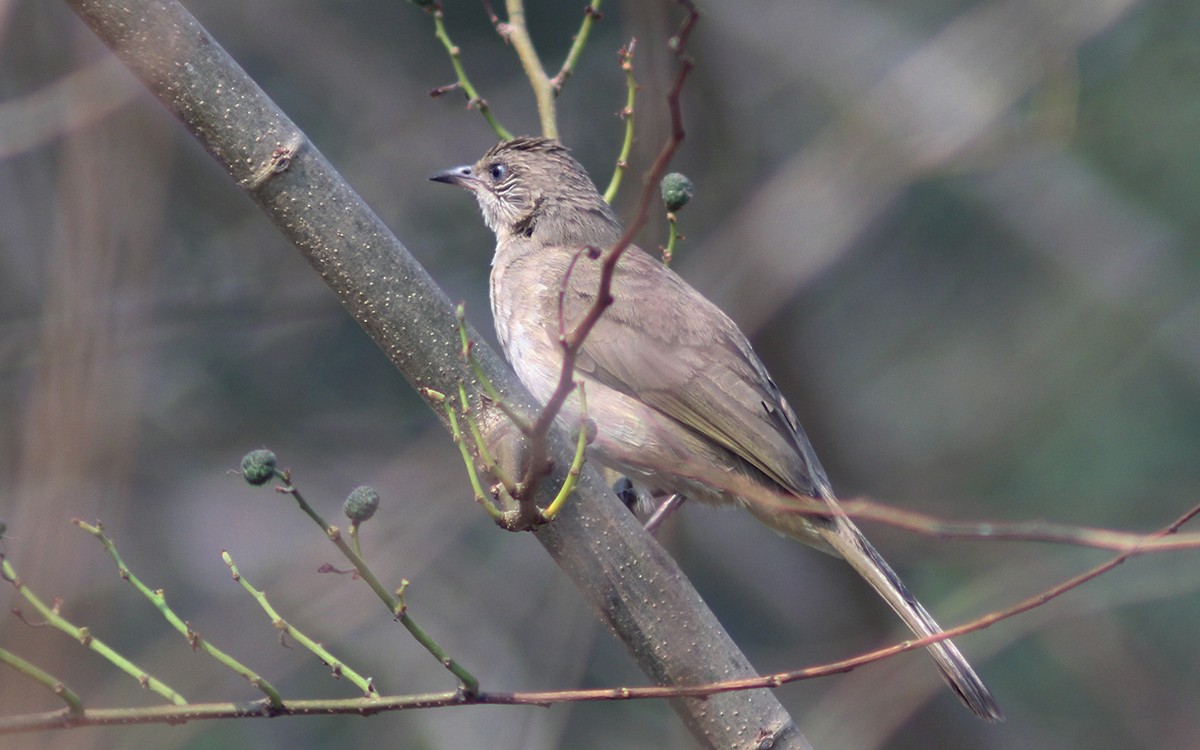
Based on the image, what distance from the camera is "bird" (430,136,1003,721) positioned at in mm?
4074

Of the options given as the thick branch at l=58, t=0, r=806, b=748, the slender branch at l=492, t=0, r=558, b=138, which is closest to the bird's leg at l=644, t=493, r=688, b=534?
the slender branch at l=492, t=0, r=558, b=138

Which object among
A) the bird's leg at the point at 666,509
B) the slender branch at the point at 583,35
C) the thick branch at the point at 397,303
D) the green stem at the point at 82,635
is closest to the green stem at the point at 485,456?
the thick branch at the point at 397,303

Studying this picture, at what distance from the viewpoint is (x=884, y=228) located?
30.1ft

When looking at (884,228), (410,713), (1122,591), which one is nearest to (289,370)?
(410,713)

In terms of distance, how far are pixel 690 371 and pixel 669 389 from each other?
0.37 feet

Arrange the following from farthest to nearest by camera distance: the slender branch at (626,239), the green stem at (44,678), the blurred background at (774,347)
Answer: the blurred background at (774,347), the green stem at (44,678), the slender branch at (626,239)

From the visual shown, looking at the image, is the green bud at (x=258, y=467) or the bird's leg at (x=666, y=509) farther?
the bird's leg at (x=666, y=509)

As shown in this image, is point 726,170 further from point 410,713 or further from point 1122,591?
point 410,713

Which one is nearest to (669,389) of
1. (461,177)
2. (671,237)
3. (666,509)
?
(666,509)

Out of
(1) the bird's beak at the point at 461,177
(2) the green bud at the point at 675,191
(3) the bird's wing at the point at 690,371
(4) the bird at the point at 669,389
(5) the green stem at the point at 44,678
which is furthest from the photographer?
(1) the bird's beak at the point at 461,177

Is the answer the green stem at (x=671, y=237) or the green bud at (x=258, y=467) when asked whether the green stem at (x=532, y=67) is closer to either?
the green stem at (x=671, y=237)

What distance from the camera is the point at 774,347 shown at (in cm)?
710

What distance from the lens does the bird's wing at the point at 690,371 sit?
4.35 meters

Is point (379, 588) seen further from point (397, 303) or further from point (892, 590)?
point (892, 590)
